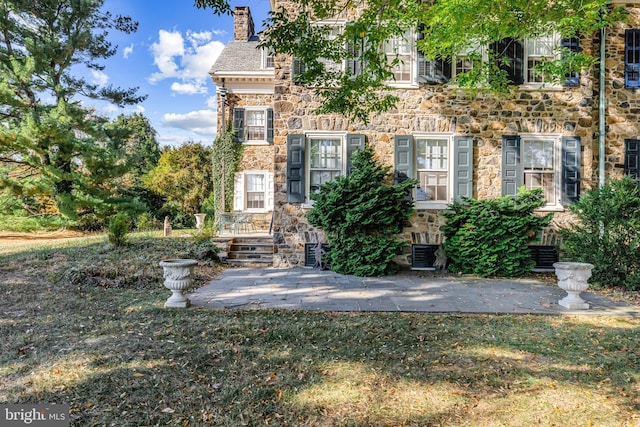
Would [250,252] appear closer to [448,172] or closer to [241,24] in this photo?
[448,172]

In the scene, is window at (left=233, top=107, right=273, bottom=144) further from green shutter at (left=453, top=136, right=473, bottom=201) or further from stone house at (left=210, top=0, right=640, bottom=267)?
green shutter at (left=453, top=136, right=473, bottom=201)

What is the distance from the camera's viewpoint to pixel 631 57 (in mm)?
7977

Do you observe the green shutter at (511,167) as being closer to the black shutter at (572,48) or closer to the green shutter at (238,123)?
the black shutter at (572,48)

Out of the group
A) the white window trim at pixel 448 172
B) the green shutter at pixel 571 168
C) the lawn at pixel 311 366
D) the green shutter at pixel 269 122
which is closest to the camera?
the lawn at pixel 311 366

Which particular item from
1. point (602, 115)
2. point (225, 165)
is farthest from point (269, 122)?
point (602, 115)

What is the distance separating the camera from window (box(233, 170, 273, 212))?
12391 millimetres

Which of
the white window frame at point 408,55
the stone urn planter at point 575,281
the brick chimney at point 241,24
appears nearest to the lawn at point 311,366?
the stone urn planter at point 575,281

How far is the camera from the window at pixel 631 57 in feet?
26.1

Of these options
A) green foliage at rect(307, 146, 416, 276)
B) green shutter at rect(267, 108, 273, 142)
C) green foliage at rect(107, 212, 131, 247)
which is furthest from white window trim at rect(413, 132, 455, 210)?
green foliage at rect(107, 212, 131, 247)

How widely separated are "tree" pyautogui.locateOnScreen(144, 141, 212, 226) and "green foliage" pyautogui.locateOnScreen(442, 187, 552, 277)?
10339mm

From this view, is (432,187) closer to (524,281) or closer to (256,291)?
(524,281)

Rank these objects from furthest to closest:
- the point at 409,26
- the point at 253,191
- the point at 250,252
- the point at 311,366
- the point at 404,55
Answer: the point at 253,191 < the point at 250,252 < the point at 404,55 < the point at 409,26 < the point at 311,366

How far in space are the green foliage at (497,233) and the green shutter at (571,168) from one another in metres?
0.81

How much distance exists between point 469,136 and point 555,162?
211cm
